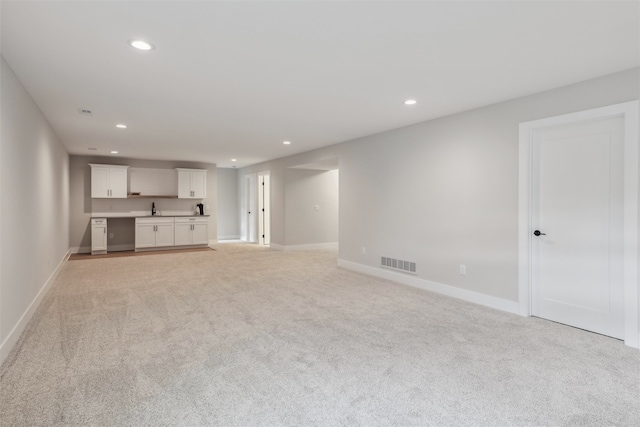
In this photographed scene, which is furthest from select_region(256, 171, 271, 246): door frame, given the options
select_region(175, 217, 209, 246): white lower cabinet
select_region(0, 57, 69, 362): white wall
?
select_region(0, 57, 69, 362): white wall

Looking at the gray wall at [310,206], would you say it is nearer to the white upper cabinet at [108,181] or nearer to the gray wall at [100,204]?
the gray wall at [100,204]

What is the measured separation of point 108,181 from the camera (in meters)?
8.68

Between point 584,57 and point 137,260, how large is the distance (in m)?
7.93

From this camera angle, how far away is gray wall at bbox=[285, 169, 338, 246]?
891cm

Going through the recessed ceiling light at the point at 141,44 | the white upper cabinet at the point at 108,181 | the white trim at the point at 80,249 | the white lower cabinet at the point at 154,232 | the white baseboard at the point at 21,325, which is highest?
the recessed ceiling light at the point at 141,44

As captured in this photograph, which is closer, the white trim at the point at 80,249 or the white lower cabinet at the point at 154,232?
the white trim at the point at 80,249

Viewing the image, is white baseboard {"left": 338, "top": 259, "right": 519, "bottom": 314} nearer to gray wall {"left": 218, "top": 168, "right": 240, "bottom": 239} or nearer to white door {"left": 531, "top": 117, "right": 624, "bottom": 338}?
white door {"left": 531, "top": 117, "right": 624, "bottom": 338}

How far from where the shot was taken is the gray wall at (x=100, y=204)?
339 inches

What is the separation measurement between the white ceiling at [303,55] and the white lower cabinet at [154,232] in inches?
174

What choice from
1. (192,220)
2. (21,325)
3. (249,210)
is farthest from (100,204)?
(21,325)

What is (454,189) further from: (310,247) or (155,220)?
(155,220)

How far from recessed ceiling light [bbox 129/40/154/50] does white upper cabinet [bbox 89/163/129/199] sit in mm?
7068

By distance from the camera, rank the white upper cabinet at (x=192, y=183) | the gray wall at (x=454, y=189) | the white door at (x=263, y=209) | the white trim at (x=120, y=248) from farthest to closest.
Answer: the white door at (x=263, y=209) → the white upper cabinet at (x=192, y=183) → the white trim at (x=120, y=248) → the gray wall at (x=454, y=189)

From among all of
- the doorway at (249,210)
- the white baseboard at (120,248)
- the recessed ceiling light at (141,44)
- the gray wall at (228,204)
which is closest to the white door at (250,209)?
the doorway at (249,210)
